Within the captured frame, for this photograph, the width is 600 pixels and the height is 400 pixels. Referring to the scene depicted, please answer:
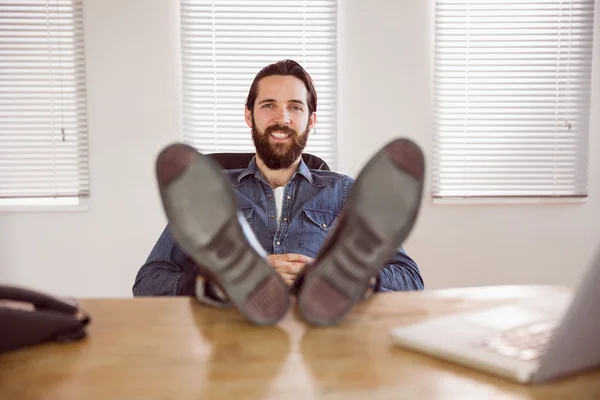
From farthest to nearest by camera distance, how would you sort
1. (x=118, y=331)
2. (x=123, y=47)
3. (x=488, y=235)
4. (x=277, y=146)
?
(x=488, y=235) → (x=123, y=47) → (x=277, y=146) → (x=118, y=331)

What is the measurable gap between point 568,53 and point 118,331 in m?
2.63

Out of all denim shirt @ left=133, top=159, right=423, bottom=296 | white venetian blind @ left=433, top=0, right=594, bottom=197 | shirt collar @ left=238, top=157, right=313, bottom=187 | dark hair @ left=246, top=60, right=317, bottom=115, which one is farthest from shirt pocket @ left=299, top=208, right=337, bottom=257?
white venetian blind @ left=433, top=0, right=594, bottom=197

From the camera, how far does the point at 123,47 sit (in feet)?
8.16

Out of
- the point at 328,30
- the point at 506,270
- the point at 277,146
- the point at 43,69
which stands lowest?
the point at 506,270

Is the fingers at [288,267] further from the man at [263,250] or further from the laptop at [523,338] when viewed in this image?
the laptop at [523,338]

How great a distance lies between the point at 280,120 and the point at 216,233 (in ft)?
3.45

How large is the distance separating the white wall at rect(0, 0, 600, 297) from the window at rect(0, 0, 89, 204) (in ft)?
0.27

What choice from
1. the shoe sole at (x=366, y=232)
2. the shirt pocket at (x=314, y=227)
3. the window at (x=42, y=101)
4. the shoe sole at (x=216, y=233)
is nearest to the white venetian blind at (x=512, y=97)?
the shirt pocket at (x=314, y=227)

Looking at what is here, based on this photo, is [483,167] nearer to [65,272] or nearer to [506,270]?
[506,270]

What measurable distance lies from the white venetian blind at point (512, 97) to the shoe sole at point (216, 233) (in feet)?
6.66

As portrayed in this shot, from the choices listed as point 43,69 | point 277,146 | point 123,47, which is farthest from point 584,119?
point 43,69

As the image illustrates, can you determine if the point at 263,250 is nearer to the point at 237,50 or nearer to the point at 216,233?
the point at 216,233

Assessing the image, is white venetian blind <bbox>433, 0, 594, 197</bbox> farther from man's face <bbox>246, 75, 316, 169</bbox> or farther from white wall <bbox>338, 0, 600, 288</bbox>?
man's face <bbox>246, 75, 316, 169</bbox>

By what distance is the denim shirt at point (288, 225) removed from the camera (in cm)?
134
